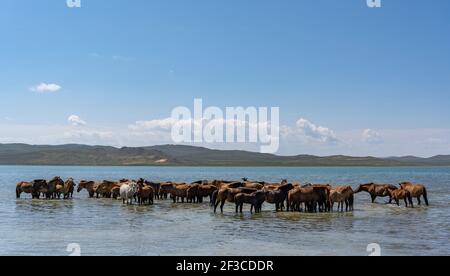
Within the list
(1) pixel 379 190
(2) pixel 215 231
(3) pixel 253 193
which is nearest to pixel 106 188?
(3) pixel 253 193

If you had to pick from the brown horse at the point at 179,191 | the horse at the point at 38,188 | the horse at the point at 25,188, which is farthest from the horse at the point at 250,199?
the horse at the point at 25,188

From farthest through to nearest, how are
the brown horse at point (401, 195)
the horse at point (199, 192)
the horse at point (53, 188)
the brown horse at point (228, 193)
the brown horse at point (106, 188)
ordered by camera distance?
the brown horse at point (106, 188)
the horse at point (53, 188)
the horse at point (199, 192)
the brown horse at point (401, 195)
the brown horse at point (228, 193)

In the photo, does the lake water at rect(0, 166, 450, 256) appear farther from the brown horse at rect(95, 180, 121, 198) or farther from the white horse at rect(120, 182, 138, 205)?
→ the brown horse at rect(95, 180, 121, 198)

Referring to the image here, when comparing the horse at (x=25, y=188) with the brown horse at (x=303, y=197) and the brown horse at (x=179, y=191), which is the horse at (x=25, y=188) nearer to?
the brown horse at (x=179, y=191)

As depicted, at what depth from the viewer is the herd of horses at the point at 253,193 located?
83.6ft

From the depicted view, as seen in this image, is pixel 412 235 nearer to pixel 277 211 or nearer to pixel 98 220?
pixel 277 211

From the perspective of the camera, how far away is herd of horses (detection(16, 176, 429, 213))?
2547cm

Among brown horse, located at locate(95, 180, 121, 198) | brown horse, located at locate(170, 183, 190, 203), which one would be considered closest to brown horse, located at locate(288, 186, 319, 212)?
brown horse, located at locate(170, 183, 190, 203)

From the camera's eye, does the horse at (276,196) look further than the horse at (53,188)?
No

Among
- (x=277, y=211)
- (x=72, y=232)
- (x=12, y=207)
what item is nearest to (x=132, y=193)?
(x=12, y=207)

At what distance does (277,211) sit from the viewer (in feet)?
83.5

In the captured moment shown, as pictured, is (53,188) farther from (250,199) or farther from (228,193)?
(250,199)
